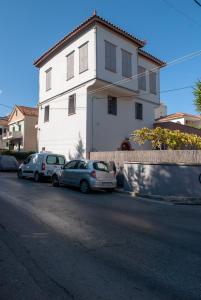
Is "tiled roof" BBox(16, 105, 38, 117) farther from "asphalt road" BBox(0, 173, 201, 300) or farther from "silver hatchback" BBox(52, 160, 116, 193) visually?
"asphalt road" BBox(0, 173, 201, 300)

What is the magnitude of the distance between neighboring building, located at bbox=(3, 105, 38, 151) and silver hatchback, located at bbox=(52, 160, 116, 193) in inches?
976

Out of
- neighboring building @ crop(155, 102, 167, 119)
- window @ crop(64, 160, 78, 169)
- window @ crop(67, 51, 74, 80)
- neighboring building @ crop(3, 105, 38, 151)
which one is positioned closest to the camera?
window @ crop(64, 160, 78, 169)

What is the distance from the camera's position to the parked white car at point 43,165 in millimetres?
17609

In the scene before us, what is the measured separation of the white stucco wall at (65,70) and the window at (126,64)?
322 cm

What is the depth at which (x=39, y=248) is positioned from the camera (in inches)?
Answer: 209

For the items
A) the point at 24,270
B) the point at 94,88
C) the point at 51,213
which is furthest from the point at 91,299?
Result: the point at 94,88

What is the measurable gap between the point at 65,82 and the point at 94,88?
10.9 ft

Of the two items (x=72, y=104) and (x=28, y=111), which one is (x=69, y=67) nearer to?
(x=72, y=104)

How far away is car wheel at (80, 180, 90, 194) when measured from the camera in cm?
1355

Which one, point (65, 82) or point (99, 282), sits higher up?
point (65, 82)

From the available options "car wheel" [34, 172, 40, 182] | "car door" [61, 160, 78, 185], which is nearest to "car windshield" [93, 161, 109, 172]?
"car door" [61, 160, 78, 185]

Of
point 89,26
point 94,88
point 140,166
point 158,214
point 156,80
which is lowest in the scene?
point 158,214

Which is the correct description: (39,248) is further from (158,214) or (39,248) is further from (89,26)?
(89,26)

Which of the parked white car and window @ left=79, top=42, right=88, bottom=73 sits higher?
window @ left=79, top=42, right=88, bottom=73
